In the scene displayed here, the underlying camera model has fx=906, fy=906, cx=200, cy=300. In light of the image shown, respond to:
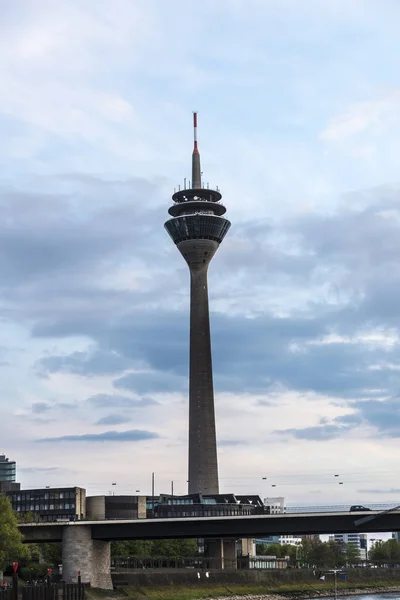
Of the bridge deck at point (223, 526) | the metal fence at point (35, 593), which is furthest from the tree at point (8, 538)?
the bridge deck at point (223, 526)

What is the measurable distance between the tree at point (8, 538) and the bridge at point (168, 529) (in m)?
13.8

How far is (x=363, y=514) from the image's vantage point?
13938 centimetres

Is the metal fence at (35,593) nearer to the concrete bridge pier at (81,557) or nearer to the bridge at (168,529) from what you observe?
the concrete bridge pier at (81,557)

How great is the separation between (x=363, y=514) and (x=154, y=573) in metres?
44.2

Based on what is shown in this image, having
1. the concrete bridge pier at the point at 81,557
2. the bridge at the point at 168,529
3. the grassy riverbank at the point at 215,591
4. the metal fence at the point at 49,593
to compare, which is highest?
the bridge at the point at 168,529

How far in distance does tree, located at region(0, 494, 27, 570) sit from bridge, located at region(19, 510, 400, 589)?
45.4ft

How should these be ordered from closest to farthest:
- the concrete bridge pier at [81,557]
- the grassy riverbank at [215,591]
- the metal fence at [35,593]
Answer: the metal fence at [35,593], the concrete bridge pier at [81,557], the grassy riverbank at [215,591]

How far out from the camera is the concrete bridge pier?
14525cm

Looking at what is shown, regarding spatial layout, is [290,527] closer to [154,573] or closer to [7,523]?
[154,573]

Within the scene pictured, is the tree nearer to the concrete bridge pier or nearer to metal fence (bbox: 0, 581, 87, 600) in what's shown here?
the concrete bridge pier

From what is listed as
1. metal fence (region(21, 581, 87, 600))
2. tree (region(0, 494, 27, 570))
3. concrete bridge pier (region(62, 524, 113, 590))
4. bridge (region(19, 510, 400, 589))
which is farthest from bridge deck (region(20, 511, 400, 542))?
metal fence (region(21, 581, 87, 600))

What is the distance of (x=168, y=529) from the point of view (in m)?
148

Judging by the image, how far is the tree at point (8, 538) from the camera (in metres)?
129

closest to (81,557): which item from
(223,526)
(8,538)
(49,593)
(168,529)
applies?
(168,529)
